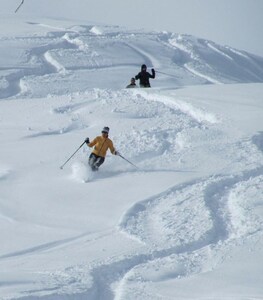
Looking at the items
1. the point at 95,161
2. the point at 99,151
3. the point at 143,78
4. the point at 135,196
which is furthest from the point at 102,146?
the point at 143,78

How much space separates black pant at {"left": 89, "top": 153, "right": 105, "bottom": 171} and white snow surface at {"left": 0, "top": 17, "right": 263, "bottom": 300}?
6.8 inches

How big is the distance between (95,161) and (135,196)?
1852 millimetres

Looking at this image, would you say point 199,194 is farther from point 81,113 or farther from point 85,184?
point 81,113

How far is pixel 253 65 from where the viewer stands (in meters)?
38.3

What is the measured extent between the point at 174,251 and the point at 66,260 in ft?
5.70

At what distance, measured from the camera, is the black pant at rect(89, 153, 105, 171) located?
47.0ft

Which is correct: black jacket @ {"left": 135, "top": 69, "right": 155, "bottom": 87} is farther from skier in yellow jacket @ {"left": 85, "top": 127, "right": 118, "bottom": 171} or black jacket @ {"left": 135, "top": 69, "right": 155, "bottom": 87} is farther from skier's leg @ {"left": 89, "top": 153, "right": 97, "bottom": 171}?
skier's leg @ {"left": 89, "top": 153, "right": 97, "bottom": 171}

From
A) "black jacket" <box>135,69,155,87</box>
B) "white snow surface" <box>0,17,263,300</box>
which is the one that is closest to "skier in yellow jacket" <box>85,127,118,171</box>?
"white snow surface" <box>0,17,263,300</box>

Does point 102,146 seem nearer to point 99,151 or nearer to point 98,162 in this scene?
point 99,151

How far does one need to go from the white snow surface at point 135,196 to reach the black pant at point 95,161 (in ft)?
0.57

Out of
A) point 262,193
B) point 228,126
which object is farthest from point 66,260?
point 228,126

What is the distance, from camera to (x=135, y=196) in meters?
12.8

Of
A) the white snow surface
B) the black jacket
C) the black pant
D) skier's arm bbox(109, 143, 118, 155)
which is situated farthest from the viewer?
the black jacket

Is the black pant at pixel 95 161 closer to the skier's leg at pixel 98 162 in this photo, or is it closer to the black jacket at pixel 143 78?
the skier's leg at pixel 98 162
